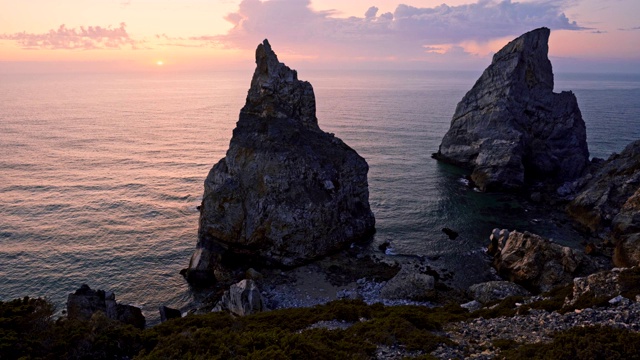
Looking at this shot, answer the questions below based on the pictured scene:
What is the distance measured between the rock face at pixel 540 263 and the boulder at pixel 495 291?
7.45ft

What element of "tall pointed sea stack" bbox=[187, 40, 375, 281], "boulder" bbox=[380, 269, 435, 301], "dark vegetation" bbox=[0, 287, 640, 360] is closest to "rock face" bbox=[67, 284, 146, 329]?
"tall pointed sea stack" bbox=[187, 40, 375, 281]

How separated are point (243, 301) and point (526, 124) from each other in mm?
69329

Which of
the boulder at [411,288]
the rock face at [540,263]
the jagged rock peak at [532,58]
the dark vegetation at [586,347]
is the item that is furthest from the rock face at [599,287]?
the jagged rock peak at [532,58]

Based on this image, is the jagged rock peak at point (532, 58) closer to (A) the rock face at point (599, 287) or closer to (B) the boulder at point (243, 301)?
(A) the rock face at point (599, 287)

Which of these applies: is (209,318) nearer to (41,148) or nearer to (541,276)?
(541,276)

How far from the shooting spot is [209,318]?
30031mm

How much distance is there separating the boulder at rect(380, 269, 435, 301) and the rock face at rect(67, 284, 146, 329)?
25.0 metres

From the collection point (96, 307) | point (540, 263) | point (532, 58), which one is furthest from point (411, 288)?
point (532, 58)

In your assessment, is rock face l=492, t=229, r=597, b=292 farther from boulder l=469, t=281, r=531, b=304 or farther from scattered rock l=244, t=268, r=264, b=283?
scattered rock l=244, t=268, r=264, b=283

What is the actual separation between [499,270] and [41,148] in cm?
10153

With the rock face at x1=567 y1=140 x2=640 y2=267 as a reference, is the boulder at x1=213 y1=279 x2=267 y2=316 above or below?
below

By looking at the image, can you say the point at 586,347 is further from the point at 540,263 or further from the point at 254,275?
the point at 254,275

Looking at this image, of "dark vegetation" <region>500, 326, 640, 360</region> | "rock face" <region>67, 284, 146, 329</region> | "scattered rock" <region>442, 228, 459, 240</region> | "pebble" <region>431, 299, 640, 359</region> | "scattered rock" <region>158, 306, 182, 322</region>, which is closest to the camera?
"dark vegetation" <region>500, 326, 640, 360</region>

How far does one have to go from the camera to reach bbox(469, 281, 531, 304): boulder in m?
40.4
